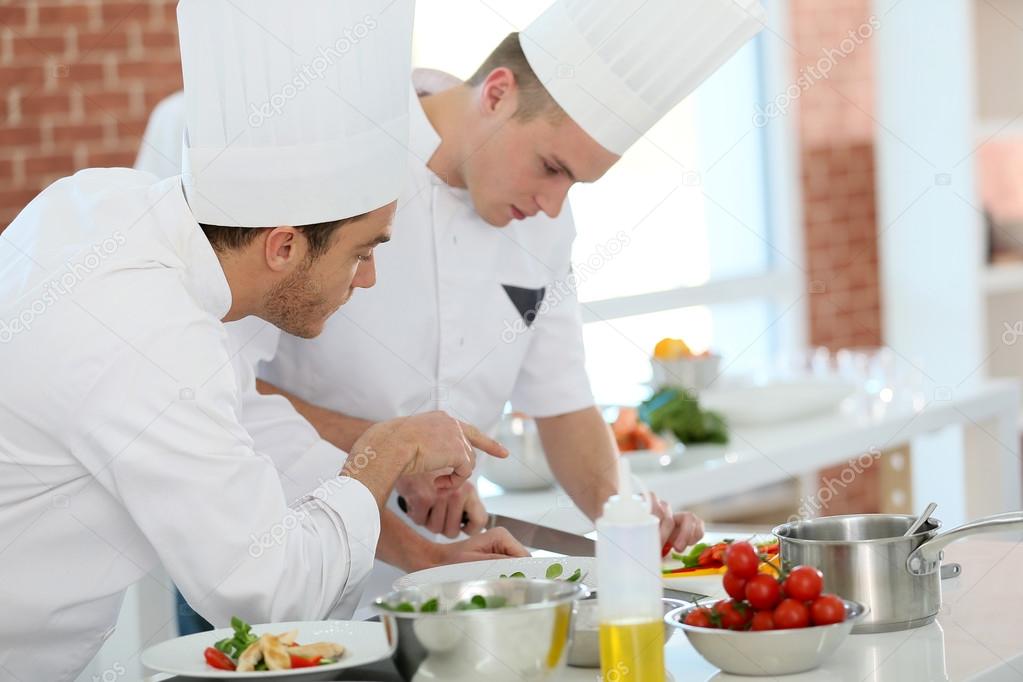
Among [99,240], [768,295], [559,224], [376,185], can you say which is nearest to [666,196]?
[768,295]

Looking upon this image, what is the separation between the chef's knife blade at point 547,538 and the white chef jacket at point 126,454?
1.21 ft

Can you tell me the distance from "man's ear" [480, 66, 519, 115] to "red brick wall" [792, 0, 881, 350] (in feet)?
10.9

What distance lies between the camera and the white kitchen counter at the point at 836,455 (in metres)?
3.12

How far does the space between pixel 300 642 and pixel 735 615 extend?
0.46 m

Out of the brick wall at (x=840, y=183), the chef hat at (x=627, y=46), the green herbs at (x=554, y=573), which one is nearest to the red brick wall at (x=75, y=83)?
the chef hat at (x=627, y=46)

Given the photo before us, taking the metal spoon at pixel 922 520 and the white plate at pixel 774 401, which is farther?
the white plate at pixel 774 401

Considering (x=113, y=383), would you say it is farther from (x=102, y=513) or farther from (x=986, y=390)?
(x=986, y=390)

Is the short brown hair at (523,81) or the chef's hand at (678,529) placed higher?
the short brown hair at (523,81)

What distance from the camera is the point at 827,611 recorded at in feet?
4.57

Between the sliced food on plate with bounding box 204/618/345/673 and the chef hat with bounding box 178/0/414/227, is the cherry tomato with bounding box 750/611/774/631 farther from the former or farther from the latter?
the chef hat with bounding box 178/0/414/227

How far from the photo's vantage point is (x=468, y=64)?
4227 millimetres

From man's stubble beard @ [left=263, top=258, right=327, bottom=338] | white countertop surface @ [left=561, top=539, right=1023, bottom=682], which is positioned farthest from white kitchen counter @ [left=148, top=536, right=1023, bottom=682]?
man's stubble beard @ [left=263, top=258, right=327, bottom=338]

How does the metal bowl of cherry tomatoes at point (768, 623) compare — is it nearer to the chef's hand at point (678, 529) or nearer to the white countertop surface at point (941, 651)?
the white countertop surface at point (941, 651)

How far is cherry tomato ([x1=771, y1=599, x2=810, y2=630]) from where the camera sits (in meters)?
1.39
